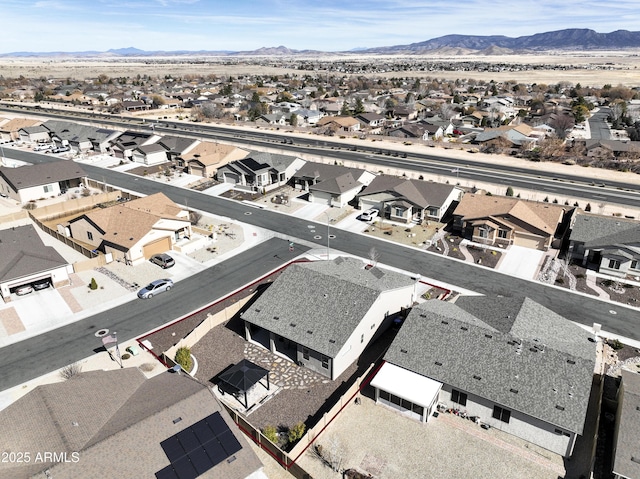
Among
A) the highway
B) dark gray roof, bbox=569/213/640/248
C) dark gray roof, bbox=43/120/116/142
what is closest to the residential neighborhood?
dark gray roof, bbox=569/213/640/248

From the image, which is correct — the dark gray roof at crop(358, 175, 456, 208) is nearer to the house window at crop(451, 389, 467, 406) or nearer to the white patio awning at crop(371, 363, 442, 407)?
the white patio awning at crop(371, 363, 442, 407)

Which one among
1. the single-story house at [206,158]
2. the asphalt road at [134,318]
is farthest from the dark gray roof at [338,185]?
the single-story house at [206,158]

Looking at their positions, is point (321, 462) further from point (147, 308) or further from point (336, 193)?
point (336, 193)

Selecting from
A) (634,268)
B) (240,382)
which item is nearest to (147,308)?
(240,382)

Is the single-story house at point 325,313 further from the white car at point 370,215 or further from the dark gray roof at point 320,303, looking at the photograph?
the white car at point 370,215

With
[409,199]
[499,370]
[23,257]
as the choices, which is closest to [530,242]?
[409,199]
